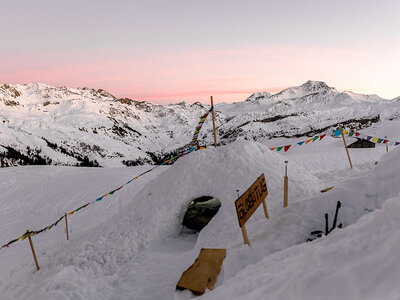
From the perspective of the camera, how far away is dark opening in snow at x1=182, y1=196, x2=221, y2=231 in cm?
1004

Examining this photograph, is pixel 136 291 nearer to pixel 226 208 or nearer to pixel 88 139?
pixel 226 208

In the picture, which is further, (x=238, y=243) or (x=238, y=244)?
(x=238, y=243)

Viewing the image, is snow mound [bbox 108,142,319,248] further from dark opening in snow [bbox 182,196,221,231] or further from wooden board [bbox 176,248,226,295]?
wooden board [bbox 176,248,226,295]

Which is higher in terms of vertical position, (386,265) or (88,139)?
(386,265)

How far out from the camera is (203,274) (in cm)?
612

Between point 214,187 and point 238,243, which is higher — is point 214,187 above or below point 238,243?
above

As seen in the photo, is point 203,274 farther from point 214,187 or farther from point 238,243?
point 214,187

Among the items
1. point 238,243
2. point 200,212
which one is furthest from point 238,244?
point 200,212

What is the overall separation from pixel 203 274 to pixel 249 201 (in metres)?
2.08

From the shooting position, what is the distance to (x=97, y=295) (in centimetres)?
765

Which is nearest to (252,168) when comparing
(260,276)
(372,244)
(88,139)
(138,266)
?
(138,266)

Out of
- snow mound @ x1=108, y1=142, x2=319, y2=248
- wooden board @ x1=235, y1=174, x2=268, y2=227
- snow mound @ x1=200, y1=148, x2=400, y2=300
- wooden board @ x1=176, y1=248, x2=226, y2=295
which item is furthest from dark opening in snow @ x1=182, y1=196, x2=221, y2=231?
wooden board @ x1=235, y1=174, x2=268, y2=227

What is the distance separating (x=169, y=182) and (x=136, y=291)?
491 centimetres

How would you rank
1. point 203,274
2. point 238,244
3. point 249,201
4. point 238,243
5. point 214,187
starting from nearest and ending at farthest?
point 203,274
point 249,201
point 238,244
point 238,243
point 214,187
